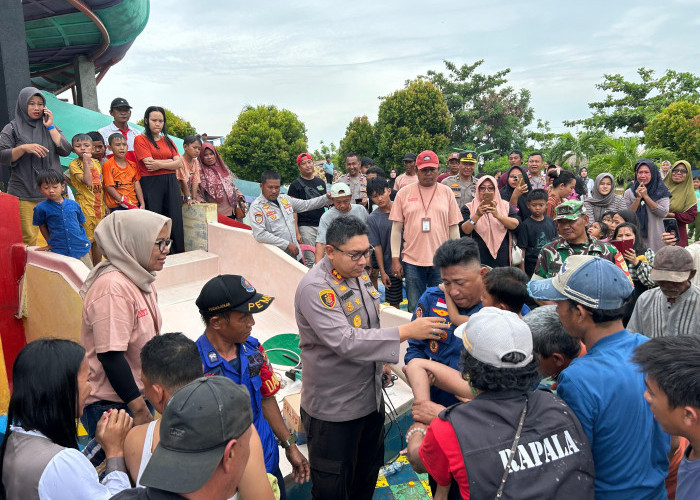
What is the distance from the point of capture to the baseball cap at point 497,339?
157cm

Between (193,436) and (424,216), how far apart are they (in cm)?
417

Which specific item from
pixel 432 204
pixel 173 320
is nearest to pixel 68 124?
pixel 173 320

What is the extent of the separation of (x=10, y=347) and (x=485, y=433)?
5.13 meters

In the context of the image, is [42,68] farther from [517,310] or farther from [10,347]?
[517,310]

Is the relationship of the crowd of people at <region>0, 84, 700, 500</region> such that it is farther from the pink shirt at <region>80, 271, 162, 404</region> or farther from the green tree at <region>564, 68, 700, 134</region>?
the green tree at <region>564, 68, 700, 134</region>

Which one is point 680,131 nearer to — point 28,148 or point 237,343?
point 28,148

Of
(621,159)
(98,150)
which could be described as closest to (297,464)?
(98,150)

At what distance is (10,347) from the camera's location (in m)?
4.88

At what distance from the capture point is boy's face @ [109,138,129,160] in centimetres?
616

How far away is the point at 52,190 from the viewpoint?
4910 millimetres

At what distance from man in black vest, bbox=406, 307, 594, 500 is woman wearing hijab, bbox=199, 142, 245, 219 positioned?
20.9ft

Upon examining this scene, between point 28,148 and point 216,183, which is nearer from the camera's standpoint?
point 28,148

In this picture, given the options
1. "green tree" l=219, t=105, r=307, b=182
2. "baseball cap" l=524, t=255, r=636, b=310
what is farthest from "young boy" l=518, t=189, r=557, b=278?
"green tree" l=219, t=105, r=307, b=182

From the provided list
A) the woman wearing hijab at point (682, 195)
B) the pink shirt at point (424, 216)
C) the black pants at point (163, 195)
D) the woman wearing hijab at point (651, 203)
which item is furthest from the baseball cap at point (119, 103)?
the woman wearing hijab at point (682, 195)
